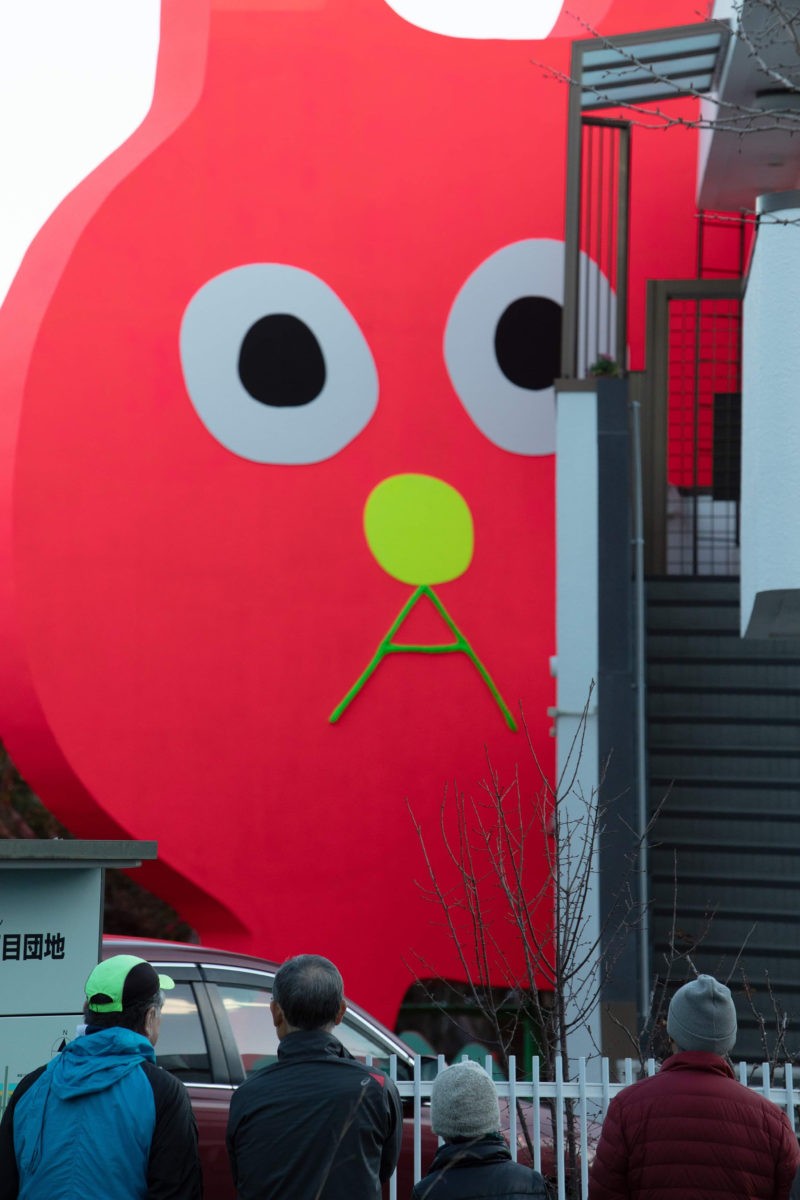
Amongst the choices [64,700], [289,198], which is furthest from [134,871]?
[289,198]

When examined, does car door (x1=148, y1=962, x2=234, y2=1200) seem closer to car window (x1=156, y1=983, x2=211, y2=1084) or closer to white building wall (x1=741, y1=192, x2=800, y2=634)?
car window (x1=156, y1=983, x2=211, y2=1084)

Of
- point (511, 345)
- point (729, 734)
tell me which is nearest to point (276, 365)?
point (511, 345)

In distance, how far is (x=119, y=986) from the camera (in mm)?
3602

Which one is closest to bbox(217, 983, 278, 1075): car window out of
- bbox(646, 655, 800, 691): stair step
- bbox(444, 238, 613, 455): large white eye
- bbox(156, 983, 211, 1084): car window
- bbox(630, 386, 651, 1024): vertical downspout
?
bbox(156, 983, 211, 1084): car window

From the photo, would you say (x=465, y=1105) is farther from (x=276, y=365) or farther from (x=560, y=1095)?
(x=276, y=365)

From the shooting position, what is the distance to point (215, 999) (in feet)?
20.4

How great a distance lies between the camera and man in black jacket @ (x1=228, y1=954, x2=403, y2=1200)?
342 centimetres

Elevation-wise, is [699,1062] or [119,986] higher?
[119,986]

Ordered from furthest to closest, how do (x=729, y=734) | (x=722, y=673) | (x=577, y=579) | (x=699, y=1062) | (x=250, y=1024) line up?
(x=722, y=673) → (x=729, y=734) → (x=577, y=579) → (x=250, y=1024) → (x=699, y=1062)

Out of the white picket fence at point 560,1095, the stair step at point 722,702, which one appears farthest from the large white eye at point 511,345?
the white picket fence at point 560,1095

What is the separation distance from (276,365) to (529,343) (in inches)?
75.1

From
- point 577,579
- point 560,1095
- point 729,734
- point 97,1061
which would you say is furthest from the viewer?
point 729,734

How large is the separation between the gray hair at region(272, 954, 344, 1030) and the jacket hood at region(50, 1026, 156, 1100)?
0.34 meters

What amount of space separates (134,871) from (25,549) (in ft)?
8.04
